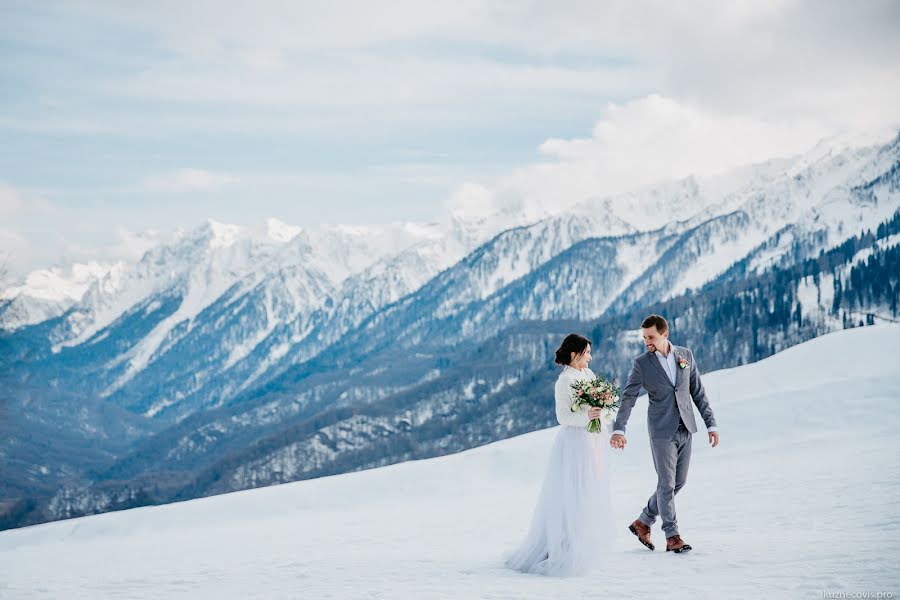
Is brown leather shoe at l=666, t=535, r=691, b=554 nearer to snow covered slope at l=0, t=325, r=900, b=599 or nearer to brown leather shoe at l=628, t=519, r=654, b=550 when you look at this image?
snow covered slope at l=0, t=325, r=900, b=599

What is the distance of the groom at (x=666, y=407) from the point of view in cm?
1266

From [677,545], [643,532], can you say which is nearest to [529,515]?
[643,532]

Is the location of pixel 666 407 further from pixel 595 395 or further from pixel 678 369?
pixel 595 395

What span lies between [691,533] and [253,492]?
23.8m

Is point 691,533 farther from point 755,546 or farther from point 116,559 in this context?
point 116,559

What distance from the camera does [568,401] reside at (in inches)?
502

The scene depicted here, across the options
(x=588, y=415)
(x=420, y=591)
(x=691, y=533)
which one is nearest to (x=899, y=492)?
(x=691, y=533)

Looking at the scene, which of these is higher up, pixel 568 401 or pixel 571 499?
pixel 568 401

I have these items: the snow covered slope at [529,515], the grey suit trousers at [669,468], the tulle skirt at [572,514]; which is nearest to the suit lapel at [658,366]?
the grey suit trousers at [669,468]

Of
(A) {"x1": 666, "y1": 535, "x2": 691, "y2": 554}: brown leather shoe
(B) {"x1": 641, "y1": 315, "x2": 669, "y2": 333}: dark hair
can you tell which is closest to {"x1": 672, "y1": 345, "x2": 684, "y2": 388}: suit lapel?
(B) {"x1": 641, "y1": 315, "x2": 669, "y2": 333}: dark hair

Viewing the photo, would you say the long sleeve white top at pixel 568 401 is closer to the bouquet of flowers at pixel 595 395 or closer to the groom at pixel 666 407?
the bouquet of flowers at pixel 595 395

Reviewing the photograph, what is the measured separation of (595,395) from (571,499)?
5.49ft

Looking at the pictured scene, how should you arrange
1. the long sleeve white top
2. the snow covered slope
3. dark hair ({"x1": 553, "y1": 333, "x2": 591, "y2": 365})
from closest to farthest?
the snow covered slope, the long sleeve white top, dark hair ({"x1": 553, "y1": 333, "x2": 591, "y2": 365})

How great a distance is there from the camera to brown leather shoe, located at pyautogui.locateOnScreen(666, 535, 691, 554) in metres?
12.6
